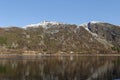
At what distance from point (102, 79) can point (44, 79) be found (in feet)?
46.7

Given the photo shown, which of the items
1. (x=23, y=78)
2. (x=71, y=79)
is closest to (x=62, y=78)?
(x=71, y=79)

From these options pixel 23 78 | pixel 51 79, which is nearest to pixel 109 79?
pixel 51 79

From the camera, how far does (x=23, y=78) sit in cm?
7550

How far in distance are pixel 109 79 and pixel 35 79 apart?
702 inches

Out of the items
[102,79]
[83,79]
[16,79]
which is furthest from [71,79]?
[16,79]

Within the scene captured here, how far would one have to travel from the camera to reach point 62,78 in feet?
254

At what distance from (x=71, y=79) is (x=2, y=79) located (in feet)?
54.3

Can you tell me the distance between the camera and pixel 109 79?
74.8 metres

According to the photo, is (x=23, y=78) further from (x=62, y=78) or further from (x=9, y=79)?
(x=62, y=78)

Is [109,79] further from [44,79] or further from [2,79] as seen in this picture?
[2,79]

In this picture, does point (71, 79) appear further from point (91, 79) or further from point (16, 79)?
point (16, 79)

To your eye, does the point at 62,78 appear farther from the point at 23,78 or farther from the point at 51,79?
the point at 23,78

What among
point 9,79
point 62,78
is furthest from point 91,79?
point 9,79

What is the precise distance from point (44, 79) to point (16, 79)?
663cm
